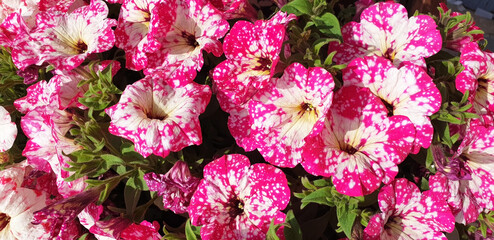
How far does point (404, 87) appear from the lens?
72 cm

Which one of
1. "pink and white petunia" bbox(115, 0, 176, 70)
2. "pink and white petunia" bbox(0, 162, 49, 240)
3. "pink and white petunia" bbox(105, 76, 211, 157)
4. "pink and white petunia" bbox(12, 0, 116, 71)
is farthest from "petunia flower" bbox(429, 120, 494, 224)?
"pink and white petunia" bbox(0, 162, 49, 240)

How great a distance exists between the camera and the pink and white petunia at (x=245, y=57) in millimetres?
734

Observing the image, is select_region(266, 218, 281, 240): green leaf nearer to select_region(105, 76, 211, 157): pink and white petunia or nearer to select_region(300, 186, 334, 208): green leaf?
select_region(300, 186, 334, 208): green leaf

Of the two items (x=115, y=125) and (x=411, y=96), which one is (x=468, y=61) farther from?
(x=115, y=125)

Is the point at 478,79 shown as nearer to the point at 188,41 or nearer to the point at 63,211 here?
the point at 188,41

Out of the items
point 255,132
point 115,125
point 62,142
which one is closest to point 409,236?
point 255,132

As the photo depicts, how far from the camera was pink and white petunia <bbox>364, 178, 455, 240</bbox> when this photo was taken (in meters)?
0.73

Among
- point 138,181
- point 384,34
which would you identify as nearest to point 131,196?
point 138,181

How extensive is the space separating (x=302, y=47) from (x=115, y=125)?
0.34 metres

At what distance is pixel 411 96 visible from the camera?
718 millimetres

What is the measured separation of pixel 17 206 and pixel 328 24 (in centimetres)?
66

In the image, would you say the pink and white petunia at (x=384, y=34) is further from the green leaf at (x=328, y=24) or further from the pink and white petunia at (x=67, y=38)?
the pink and white petunia at (x=67, y=38)

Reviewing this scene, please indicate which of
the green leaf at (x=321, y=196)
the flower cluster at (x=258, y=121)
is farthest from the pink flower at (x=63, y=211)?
the green leaf at (x=321, y=196)

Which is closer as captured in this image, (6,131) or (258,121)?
(258,121)
